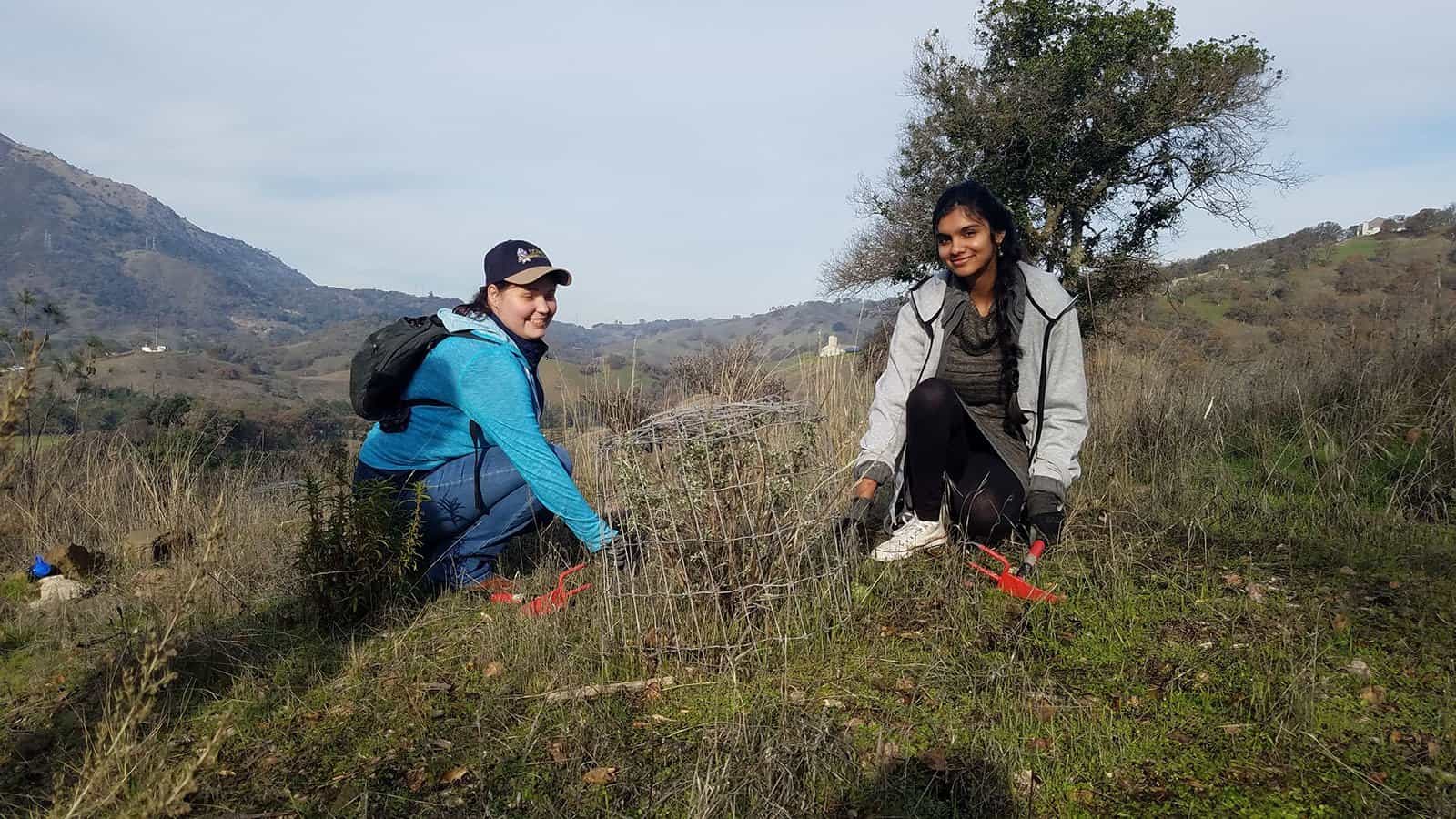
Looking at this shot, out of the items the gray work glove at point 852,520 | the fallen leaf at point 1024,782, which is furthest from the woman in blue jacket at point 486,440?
the fallen leaf at point 1024,782

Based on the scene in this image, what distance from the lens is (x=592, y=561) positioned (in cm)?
326

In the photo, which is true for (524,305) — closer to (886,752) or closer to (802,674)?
(802,674)

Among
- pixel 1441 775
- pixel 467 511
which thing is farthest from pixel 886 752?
pixel 467 511

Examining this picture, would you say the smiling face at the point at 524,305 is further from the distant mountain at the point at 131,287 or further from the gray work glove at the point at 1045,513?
the distant mountain at the point at 131,287

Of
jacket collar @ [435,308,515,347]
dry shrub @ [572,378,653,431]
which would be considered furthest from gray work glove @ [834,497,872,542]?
dry shrub @ [572,378,653,431]

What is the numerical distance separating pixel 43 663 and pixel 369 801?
1954 mm

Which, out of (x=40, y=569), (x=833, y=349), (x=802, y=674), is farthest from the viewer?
(x=833, y=349)

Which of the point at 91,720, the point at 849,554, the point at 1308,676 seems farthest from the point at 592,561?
the point at 1308,676

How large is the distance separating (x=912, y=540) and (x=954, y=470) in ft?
1.19

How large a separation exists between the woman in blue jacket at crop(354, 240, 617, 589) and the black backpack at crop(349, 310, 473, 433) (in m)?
0.03

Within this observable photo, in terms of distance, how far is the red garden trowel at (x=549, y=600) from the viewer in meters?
2.81

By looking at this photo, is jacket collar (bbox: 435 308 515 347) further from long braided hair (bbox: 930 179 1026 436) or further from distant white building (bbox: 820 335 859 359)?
distant white building (bbox: 820 335 859 359)

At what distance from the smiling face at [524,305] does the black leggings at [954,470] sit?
1.57 m

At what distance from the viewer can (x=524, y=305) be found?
3104 mm
